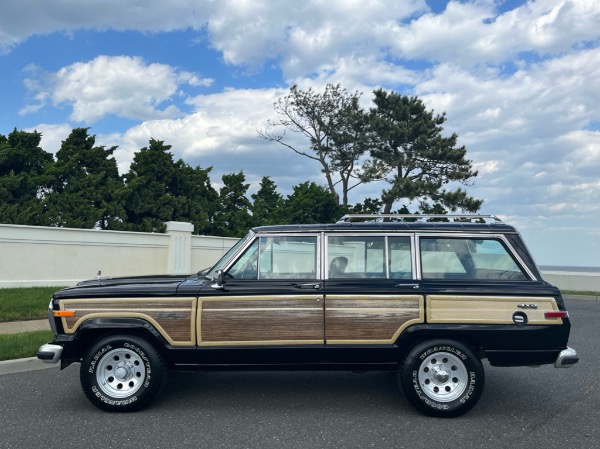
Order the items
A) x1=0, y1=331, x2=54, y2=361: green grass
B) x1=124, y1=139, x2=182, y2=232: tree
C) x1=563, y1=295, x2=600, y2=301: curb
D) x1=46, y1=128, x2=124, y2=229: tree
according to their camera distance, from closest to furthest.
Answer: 1. x1=0, y1=331, x2=54, y2=361: green grass
2. x1=563, y1=295, x2=600, y2=301: curb
3. x1=46, y1=128, x2=124, y2=229: tree
4. x1=124, y1=139, x2=182, y2=232: tree

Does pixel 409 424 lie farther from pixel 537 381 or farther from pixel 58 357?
pixel 58 357

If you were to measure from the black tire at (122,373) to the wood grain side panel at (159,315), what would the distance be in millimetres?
224

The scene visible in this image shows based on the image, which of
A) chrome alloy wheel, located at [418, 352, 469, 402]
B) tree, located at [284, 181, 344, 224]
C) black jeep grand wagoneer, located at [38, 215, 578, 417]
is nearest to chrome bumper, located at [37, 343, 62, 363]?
black jeep grand wagoneer, located at [38, 215, 578, 417]

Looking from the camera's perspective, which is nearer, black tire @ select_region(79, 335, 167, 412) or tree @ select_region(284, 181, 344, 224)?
black tire @ select_region(79, 335, 167, 412)

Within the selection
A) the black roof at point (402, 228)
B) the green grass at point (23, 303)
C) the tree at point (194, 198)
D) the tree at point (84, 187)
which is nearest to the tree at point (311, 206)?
the tree at point (194, 198)

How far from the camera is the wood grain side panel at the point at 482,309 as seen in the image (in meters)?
5.39

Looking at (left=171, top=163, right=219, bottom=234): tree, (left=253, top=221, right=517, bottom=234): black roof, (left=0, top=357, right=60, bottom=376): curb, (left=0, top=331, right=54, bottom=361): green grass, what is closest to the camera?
(left=253, top=221, right=517, bottom=234): black roof

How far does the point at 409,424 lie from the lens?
508 cm

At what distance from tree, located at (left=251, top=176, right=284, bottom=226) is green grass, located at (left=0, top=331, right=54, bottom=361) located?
16.5 m

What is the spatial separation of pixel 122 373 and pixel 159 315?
0.68 m

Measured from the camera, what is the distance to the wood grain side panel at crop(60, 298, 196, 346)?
541cm

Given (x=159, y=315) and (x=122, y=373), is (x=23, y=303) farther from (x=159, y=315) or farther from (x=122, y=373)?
(x=159, y=315)

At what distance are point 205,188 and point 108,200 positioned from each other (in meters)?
5.43

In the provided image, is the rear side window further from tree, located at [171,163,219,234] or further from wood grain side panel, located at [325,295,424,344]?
tree, located at [171,163,219,234]
